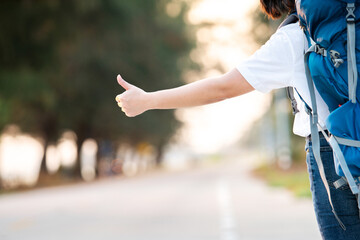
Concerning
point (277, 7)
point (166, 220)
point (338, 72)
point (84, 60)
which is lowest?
point (166, 220)

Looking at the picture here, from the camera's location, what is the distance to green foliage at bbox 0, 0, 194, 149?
18.4 m

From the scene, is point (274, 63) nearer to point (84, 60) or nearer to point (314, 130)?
point (314, 130)

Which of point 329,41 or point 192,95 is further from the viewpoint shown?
point 192,95

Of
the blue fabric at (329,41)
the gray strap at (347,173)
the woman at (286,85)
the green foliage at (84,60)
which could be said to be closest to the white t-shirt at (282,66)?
the woman at (286,85)

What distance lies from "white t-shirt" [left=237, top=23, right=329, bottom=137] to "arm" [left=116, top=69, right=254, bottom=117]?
0.05 m

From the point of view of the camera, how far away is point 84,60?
35125 millimetres

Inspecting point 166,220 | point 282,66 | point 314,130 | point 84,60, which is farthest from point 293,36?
point 84,60

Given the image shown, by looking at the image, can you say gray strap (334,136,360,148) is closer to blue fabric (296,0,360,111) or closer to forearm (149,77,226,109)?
blue fabric (296,0,360,111)

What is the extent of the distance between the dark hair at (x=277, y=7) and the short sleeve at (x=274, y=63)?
0.17 m

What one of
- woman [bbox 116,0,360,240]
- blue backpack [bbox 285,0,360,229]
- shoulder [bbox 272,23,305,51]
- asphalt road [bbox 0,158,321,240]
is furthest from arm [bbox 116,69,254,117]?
asphalt road [bbox 0,158,321,240]

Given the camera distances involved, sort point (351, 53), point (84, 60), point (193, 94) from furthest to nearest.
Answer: point (84, 60) < point (193, 94) < point (351, 53)

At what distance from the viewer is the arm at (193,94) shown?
276 centimetres

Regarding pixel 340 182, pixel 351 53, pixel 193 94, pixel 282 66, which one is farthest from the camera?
pixel 193 94

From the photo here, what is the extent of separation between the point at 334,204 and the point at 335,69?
Answer: 476mm
